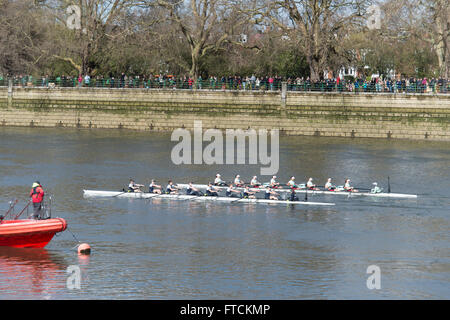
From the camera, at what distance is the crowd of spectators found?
66812 millimetres

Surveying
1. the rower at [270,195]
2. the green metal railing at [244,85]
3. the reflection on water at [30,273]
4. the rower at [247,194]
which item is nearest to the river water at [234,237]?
the reflection on water at [30,273]

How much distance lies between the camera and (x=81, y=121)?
75.6 m

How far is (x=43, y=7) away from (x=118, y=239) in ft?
180

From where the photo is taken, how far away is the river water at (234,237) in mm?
30016

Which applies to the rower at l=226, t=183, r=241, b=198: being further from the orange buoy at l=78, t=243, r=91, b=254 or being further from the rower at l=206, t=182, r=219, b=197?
the orange buoy at l=78, t=243, r=91, b=254

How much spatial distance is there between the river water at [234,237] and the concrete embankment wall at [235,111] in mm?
6213

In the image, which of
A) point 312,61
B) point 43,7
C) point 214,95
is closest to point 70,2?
point 43,7

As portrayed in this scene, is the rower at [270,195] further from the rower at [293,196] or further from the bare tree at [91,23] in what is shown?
the bare tree at [91,23]

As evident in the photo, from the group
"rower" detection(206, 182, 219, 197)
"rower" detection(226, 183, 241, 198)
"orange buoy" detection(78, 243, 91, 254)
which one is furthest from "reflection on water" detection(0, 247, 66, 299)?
"rower" detection(226, 183, 241, 198)

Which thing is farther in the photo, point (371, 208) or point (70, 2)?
point (70, 2)

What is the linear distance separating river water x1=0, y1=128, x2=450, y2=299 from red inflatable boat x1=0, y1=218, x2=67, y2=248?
0.63 metres

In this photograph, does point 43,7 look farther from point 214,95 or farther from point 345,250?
point 345,250
